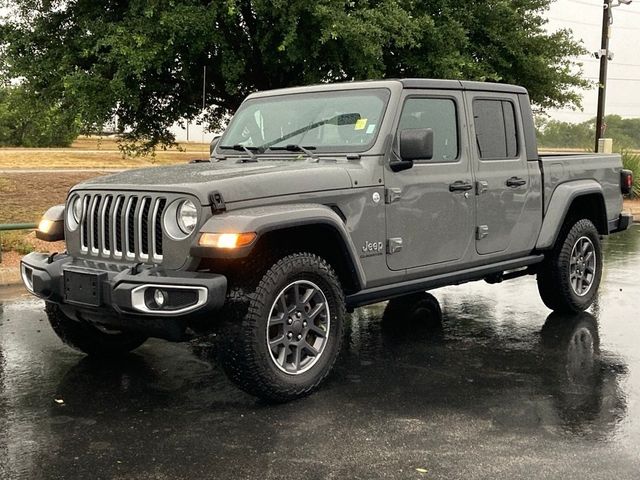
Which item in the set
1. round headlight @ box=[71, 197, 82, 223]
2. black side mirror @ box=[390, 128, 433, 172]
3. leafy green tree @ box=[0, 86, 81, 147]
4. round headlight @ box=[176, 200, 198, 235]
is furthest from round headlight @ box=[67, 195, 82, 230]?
leafy green tree @ box=[0, 86, 81, 147]

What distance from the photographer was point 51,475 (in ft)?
11.9

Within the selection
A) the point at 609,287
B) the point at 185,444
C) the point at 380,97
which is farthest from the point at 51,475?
the point at 609,287

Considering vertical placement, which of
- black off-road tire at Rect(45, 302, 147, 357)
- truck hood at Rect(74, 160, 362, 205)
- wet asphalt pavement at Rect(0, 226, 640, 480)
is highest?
truck hood at Rect(74, 160, 362, 205)

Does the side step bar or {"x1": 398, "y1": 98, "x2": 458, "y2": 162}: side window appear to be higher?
{"x1": 398, "y1": 98, "x2": 458, "y2": 162}: side window

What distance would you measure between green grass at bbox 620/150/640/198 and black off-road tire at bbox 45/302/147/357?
19.3 m

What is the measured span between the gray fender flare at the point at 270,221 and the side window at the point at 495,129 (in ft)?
6.03

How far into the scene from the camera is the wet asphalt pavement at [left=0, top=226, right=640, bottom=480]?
3.75m

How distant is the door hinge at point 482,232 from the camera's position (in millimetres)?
6027

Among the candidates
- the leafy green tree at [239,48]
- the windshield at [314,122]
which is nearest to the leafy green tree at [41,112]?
the leafy green tree at [239,48]

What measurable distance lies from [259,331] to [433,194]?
5.93ft

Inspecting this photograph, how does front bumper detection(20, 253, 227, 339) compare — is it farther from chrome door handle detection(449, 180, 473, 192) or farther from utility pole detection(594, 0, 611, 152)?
utility pole detection(594, 0, 611, 152)

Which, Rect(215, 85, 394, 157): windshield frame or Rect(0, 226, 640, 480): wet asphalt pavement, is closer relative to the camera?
Rect(0, 226, 640, 480): wet asphalt pavement

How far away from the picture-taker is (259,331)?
14.7 feet

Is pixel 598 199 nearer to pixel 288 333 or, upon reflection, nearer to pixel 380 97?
pixel 380 97
